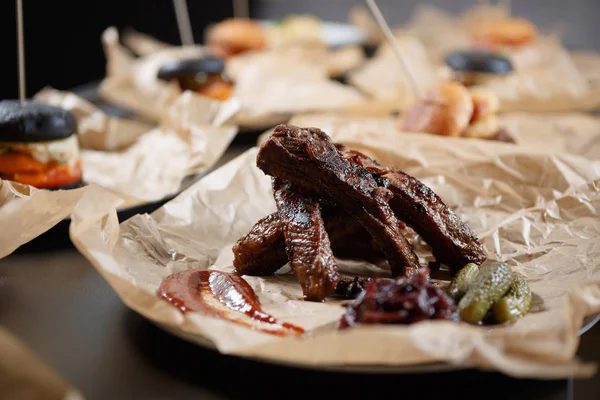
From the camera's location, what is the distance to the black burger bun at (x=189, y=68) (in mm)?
4082

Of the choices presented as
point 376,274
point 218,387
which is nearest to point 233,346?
point 218,387

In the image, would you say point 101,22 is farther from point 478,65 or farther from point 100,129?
point 478,65

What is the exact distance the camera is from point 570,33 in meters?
8.63

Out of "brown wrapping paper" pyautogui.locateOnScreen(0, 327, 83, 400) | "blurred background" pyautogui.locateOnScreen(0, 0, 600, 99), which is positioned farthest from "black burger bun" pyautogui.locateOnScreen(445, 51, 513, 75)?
"brown wrapping paper" pyautogui.locateOnScreen(0, 327, 83, 400)

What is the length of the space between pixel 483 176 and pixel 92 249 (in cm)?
169

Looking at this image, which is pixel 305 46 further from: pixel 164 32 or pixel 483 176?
pixel 483 176

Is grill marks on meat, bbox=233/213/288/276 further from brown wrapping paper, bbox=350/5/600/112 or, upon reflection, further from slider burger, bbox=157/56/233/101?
brown wrapping paper, bbox=350/5/600/112

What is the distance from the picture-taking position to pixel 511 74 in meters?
4.54

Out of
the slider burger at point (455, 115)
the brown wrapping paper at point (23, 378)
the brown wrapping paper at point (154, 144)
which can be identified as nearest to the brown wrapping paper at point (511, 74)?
the slider burger at point (455, 115)

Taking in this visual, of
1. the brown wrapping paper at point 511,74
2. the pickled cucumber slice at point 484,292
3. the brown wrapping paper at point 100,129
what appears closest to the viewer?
the pickled cucumber slice at point 484,292

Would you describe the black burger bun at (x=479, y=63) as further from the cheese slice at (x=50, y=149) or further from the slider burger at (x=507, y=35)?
the cheese slice at (x=50, y=149)

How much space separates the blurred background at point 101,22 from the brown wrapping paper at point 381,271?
3.16m

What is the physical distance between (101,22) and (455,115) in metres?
4.18

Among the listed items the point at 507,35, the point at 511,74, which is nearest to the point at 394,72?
the point at 511,74
